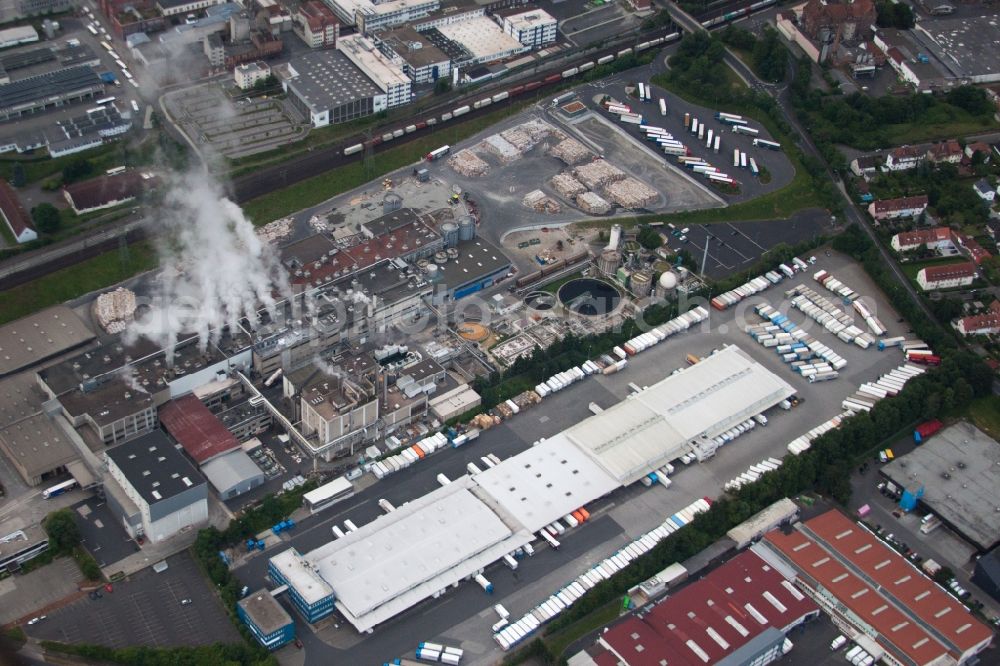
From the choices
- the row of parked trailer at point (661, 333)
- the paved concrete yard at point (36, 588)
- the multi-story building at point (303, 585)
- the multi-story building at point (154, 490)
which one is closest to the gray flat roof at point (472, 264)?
the row of parked trailer at point (661, 333)

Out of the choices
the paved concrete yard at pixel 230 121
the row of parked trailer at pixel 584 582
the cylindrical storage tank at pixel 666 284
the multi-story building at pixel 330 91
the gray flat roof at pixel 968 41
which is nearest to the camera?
the row of parked trailer at pixel 584 582

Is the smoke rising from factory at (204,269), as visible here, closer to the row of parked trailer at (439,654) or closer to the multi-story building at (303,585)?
the multi-story building at (303,585)

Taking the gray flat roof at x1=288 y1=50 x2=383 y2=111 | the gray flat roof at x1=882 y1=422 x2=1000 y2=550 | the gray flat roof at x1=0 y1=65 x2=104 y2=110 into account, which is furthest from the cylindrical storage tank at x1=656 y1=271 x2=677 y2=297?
the gray flat roof at x1=0 y1=65 x2=104 y2=110

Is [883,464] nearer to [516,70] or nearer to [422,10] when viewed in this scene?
[516,70]

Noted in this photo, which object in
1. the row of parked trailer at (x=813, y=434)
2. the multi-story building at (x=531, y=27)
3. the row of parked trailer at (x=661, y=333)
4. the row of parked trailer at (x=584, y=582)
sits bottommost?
the row of parked trailer at (x=584, y=582)

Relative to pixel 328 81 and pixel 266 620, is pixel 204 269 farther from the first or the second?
pixel 328 81

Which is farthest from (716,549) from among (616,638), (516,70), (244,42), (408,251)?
(244,42)
